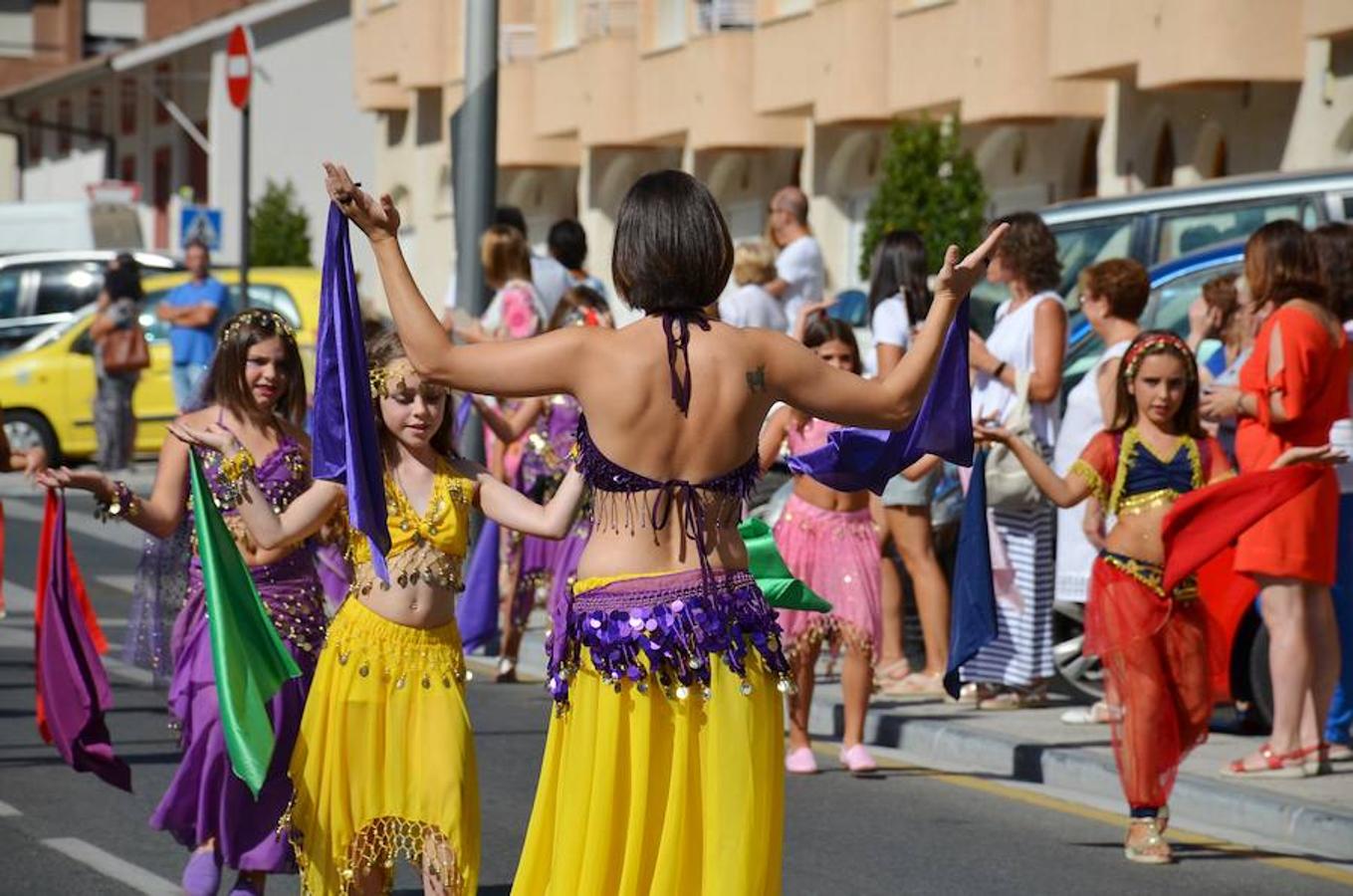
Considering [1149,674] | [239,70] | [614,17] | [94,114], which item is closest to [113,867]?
[1149,674]

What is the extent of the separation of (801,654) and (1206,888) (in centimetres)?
245

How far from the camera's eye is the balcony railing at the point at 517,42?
139 ft

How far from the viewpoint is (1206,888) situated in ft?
26.8

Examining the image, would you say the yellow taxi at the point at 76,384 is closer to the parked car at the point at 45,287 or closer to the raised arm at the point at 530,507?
the parked car at the point at 45,287

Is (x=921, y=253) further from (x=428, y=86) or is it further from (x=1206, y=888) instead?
(x=428, y=86)

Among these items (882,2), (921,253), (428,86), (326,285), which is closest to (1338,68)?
(882,2)

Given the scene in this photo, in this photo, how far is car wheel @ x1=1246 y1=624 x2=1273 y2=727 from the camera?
35.5 ft

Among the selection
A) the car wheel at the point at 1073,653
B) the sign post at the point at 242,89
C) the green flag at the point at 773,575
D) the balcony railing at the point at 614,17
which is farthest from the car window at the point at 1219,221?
the balcony railing at the point at 614,17

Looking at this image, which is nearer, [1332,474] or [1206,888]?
[1206,888]

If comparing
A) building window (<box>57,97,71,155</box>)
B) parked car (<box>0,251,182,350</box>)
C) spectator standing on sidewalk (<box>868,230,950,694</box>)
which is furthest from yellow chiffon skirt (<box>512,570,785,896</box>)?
building window (<box>57,97,71,155</box>)

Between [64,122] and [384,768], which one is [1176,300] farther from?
[64,122]

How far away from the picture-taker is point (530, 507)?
6477 millimetres

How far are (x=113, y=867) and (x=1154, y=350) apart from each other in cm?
359

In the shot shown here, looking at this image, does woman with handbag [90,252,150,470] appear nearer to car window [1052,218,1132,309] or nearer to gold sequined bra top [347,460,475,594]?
car window [1052,218,1132,309]
